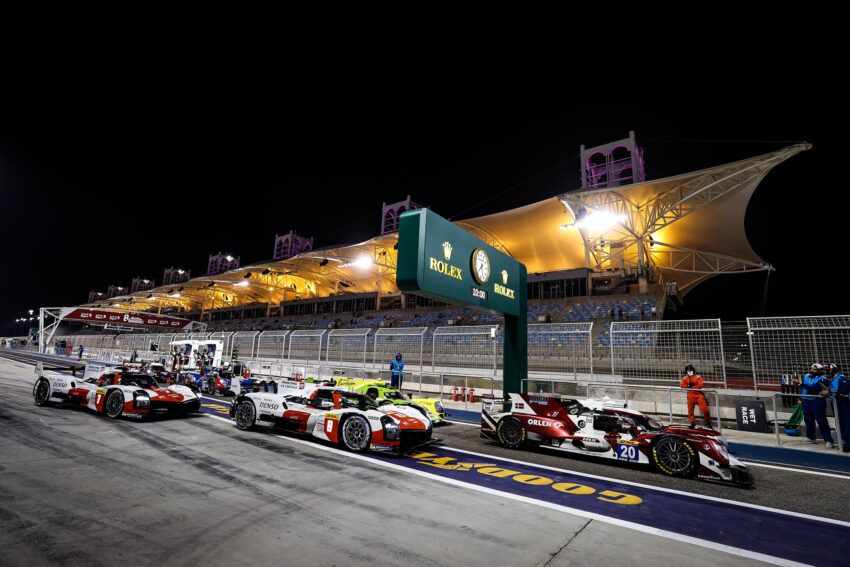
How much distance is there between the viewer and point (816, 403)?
7.92 meters

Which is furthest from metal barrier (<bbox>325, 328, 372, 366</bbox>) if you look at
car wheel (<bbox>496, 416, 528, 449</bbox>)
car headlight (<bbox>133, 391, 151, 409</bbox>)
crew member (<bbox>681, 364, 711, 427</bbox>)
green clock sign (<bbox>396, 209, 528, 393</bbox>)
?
crew member (<bbox>681, 364, 711, 427</bbox>)

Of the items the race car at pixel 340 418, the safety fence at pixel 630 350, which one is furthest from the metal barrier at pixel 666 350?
the race car at pixel 340 418

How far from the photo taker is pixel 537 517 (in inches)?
162

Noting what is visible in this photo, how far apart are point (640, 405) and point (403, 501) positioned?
8.93 metres

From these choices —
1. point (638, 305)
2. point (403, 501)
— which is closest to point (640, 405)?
point (403, 501)

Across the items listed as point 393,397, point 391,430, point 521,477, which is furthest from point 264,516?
point 393,397

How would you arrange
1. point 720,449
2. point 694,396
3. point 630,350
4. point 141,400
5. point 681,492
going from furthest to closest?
point 630,350
point 694,396
point 141,400
point 720,449
point 681,492

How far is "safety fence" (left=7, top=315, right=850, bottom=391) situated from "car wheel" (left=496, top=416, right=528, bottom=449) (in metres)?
5.35

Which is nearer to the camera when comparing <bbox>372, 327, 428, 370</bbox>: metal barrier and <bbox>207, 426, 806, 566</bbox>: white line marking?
<bbox>207, 426, 806, 566</bbox>: white line marking

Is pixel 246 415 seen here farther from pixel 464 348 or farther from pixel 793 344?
pixel 793 344

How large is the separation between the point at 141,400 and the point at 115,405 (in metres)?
0.79

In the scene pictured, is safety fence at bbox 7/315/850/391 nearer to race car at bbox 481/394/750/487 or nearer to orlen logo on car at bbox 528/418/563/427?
race car at bbox 481/394/750/487

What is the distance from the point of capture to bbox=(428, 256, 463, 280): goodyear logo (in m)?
6.98

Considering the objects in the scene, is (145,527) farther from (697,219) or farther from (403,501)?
(697,219)
